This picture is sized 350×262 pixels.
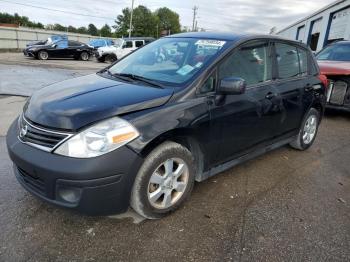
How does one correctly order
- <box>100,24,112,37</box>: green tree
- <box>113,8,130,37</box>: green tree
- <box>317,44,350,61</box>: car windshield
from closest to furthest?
<box>317,44,350,61</box>: car windshield < <box>113,8,130,37</box>: green tree < <box>100,24,112,37</box>: green tree

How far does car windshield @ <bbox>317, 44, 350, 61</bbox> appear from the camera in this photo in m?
7.90

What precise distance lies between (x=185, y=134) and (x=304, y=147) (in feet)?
9.30

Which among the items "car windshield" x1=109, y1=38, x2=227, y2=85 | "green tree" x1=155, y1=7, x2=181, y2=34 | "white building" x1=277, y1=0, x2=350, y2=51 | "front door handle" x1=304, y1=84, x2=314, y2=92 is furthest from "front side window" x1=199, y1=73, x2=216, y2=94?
"green tree" x1=155, y1=7, x2=181, y2=34

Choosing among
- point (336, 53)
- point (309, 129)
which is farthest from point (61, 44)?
point (309, 129)

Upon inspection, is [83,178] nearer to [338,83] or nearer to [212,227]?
[212,227]

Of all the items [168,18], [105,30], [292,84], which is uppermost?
[168,18]

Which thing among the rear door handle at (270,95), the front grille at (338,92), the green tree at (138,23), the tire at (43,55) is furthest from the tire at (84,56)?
the green tree at (138,23)

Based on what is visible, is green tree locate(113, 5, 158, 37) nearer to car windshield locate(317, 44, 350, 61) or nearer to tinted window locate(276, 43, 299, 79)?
car windshield locate(317, 44, 350, 61)

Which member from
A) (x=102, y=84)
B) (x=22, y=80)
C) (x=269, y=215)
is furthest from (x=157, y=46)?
(x=22, y=80)

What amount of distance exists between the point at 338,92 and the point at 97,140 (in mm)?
6118

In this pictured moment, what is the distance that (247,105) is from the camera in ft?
10.8

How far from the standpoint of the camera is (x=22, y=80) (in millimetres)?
10445

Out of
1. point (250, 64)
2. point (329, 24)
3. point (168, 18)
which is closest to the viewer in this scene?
point (250, 64)

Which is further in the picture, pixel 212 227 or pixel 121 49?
pixel 121 49
